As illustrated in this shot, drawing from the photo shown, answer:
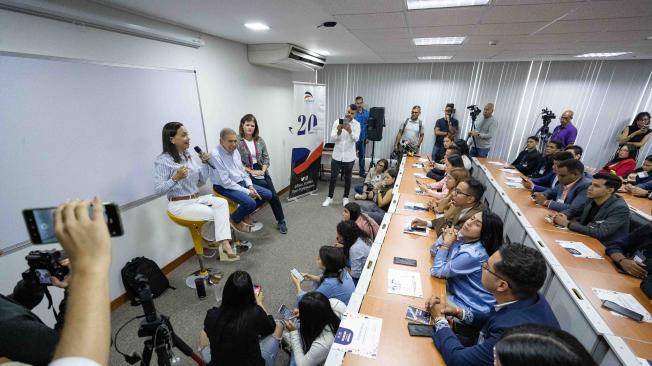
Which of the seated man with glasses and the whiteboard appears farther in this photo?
the seated man with glasses

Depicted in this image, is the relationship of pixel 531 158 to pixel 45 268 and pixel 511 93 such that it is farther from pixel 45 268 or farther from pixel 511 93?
pixel 45 268

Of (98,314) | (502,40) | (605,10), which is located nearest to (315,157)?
(502,40)

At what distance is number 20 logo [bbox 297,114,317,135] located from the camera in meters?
5.27

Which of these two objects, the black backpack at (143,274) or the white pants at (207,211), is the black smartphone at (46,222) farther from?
the black backpack at (143,274)

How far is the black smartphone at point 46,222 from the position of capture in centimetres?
64

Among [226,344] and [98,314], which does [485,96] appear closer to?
[226,344]

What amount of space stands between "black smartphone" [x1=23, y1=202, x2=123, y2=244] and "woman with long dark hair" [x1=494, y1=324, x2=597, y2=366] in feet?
3.75

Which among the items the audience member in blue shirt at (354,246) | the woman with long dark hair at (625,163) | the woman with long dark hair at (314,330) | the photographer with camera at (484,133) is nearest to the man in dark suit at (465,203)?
the audience member in blue shirt at (354,246)

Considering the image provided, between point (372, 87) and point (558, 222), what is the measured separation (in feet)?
16.3

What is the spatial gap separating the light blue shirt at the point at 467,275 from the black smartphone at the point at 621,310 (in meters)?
0.61

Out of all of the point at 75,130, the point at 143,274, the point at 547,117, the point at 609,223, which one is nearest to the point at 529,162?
the point at 547,117

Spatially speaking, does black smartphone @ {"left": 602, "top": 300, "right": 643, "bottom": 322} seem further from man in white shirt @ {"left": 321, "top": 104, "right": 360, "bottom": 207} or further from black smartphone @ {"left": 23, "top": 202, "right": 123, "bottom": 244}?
man in white shirt @ {"left": 321, "top": 104, "right": 360, "bottom": 207}

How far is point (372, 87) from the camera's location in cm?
661

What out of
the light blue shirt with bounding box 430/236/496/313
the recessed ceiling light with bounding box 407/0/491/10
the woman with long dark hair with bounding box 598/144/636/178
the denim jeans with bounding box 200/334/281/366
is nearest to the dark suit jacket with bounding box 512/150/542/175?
the woman with long dark hair with bounding box 598/144/636/178
